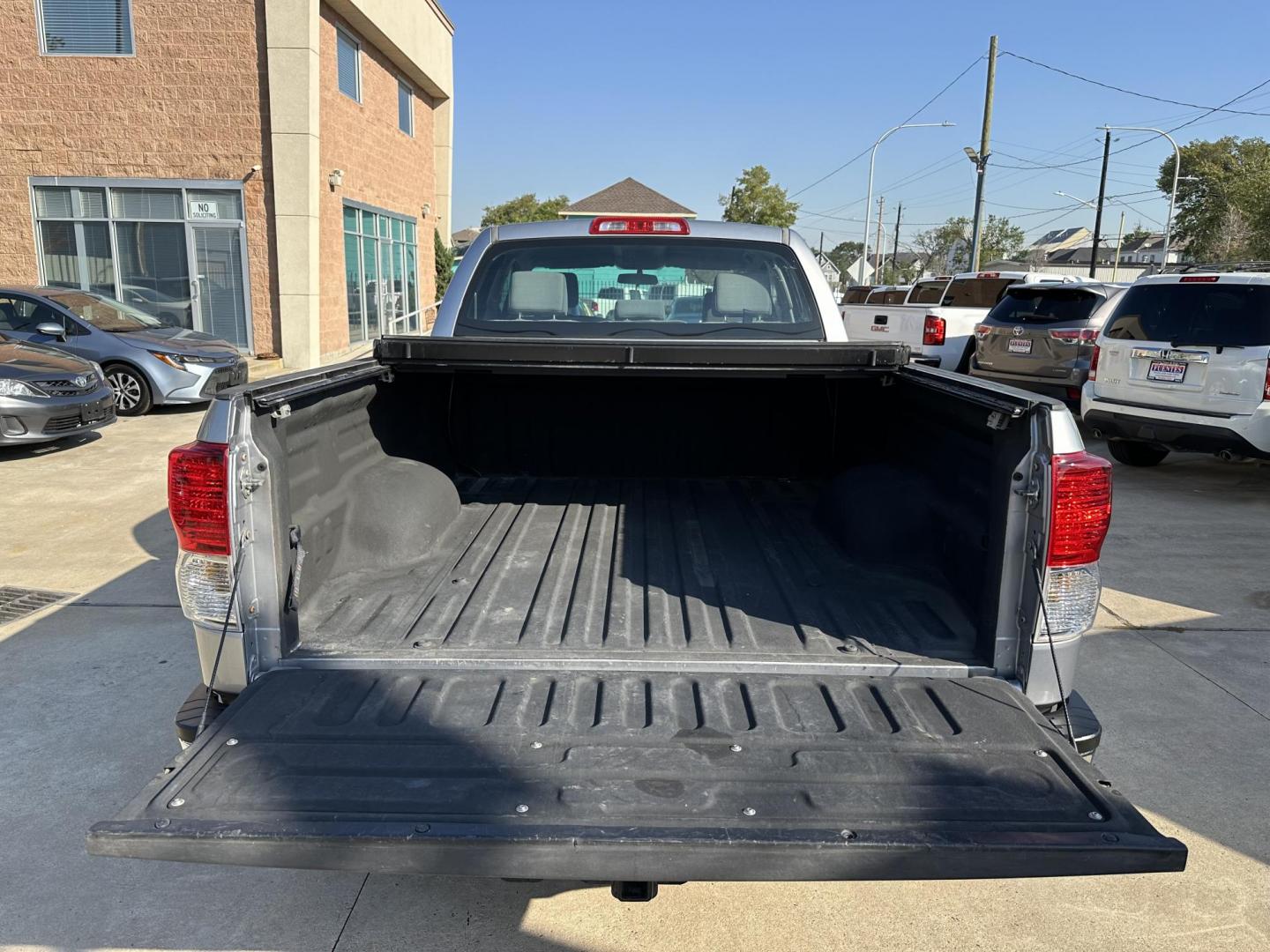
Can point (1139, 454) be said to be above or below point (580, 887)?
above

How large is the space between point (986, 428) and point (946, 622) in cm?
67

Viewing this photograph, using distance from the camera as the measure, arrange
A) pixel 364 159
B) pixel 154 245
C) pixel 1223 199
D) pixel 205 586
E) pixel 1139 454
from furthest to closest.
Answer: pixel 1223 199 < pixel 364 159 < pixel 154 245 < pixel 1139 454 < pixel 205 586

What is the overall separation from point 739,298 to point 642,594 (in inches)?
68.2

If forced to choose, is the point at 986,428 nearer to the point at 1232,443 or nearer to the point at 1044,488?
the point at 1044,488

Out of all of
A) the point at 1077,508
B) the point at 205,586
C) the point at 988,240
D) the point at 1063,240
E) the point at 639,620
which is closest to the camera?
the point at 1077,508

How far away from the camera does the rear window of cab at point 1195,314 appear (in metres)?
7.70

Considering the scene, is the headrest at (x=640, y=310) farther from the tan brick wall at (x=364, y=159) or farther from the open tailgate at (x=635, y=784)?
the tan brick wall at (x=364, y=159)

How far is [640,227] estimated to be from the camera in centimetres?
443

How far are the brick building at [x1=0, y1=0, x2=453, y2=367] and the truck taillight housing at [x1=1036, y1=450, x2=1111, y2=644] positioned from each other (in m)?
16.2

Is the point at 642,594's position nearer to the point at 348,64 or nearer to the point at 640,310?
the point at 640,310

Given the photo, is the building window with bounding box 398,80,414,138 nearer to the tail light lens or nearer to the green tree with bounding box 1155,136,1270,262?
the tail light lens

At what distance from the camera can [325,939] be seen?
2.62m

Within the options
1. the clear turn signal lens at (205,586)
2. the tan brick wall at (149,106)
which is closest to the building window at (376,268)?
the tan brick wall at (149,106)

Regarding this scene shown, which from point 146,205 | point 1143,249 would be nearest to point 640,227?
point 146,205
